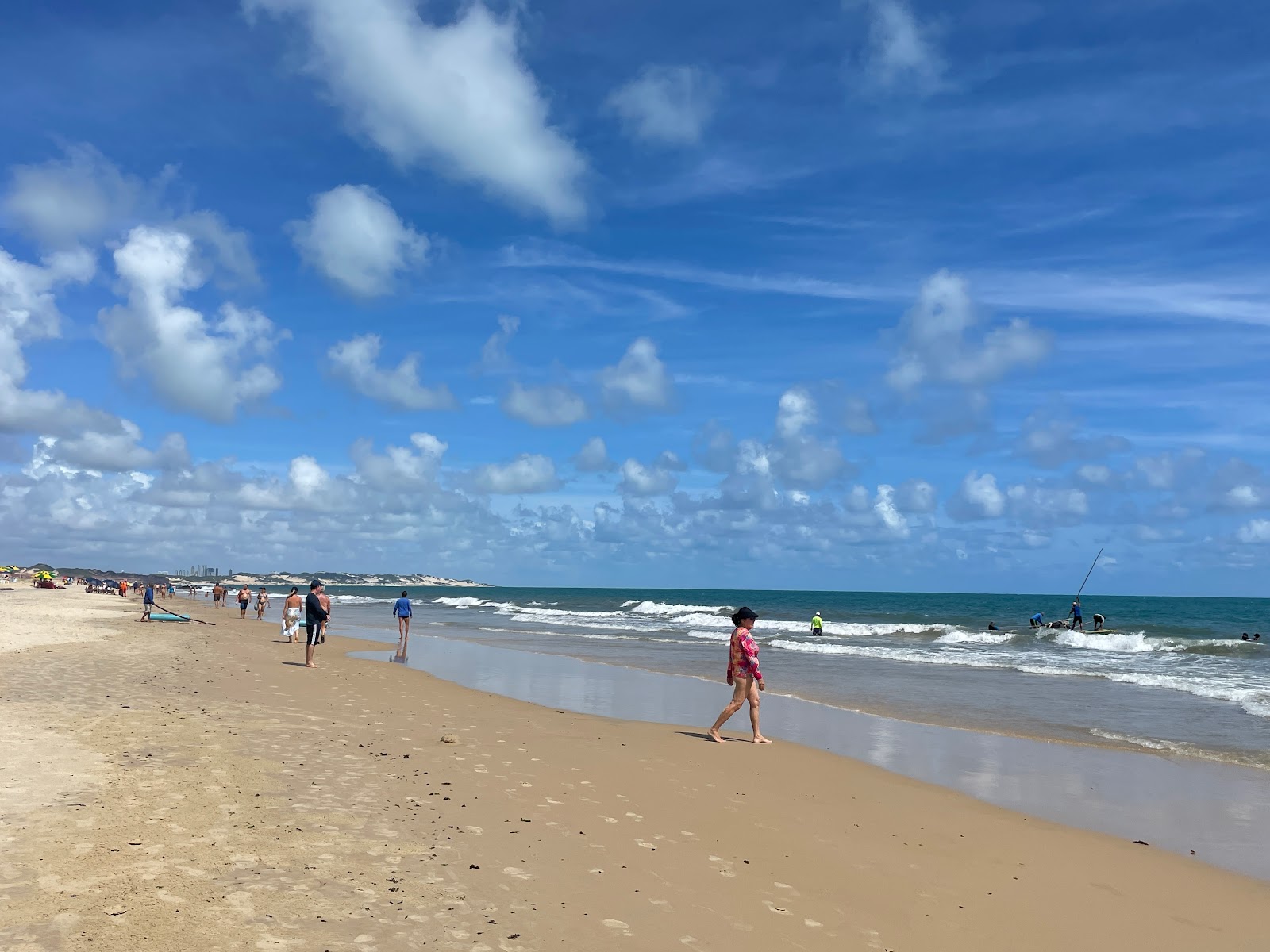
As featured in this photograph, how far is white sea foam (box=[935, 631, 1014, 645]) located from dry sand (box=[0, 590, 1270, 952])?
33.8 m

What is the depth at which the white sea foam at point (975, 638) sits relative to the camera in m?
42.4

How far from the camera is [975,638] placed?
45344 millimetres

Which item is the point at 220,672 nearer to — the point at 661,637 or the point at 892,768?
the point at 892,768

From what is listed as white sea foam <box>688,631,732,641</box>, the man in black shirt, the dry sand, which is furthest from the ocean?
the man in black shirt

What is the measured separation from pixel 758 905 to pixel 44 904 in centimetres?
460

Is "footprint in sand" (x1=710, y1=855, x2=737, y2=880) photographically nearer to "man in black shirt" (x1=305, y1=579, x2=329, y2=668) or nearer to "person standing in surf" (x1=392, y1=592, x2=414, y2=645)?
"man in black shirt" (x1=305, y1=579, x2=329, y2=668)

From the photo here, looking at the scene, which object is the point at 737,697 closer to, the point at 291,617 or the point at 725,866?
the point at 725,866

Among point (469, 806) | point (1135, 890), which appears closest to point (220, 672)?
point (469, 806)

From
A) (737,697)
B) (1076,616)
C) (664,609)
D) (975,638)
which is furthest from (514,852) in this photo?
(664,609)

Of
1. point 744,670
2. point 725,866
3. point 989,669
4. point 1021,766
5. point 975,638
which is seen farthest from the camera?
point 975,638

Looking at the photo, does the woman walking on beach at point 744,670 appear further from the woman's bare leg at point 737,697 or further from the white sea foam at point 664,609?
the white sea foam at point 664,609

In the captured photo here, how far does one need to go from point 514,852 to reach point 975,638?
43.6 metres

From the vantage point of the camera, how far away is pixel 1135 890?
7.14 m

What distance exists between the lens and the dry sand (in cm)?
527
